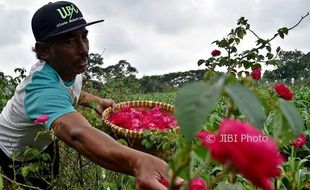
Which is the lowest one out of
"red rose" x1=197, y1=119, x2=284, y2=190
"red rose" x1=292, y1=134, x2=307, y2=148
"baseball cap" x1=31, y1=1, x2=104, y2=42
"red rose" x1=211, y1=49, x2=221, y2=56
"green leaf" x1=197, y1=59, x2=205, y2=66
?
"red rose" x1=197, y1=119, x2=284, y2=190

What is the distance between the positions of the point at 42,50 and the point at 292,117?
1.77 m

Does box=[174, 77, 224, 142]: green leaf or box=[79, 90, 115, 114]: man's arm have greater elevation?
box=[79, 90, 115, 114]: man's arm

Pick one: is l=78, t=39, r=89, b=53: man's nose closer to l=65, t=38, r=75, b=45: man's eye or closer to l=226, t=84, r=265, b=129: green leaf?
l=65, t=38, r=75, b=45: man's eye

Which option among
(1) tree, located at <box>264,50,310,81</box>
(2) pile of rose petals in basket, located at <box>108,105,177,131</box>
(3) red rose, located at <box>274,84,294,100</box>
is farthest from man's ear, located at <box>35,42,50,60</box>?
(1) tree, located at <box>264,50,310,81</box>

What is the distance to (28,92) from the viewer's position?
1869 mm

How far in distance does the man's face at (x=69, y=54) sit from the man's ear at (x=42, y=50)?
23 mm

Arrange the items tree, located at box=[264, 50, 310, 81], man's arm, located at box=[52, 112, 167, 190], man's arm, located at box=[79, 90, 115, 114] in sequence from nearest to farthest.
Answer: man's arm, located at box=[52, 112, 167, 190], man's arm, located at box=[79, 90, 115, 114], tree, located at box=[264, 50, 310, 81]

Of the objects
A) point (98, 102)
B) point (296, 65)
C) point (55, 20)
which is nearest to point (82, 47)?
point (55, 20)

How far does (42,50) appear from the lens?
7.07 ft

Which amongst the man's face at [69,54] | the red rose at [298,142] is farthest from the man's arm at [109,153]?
the red rose at [298,142]

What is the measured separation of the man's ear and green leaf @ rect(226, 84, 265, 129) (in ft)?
5.85

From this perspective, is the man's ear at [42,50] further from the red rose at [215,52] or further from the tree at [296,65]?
the tree at [296,65]

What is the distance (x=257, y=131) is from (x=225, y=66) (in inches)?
106

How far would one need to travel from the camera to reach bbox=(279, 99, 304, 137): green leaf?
50 centimetres
